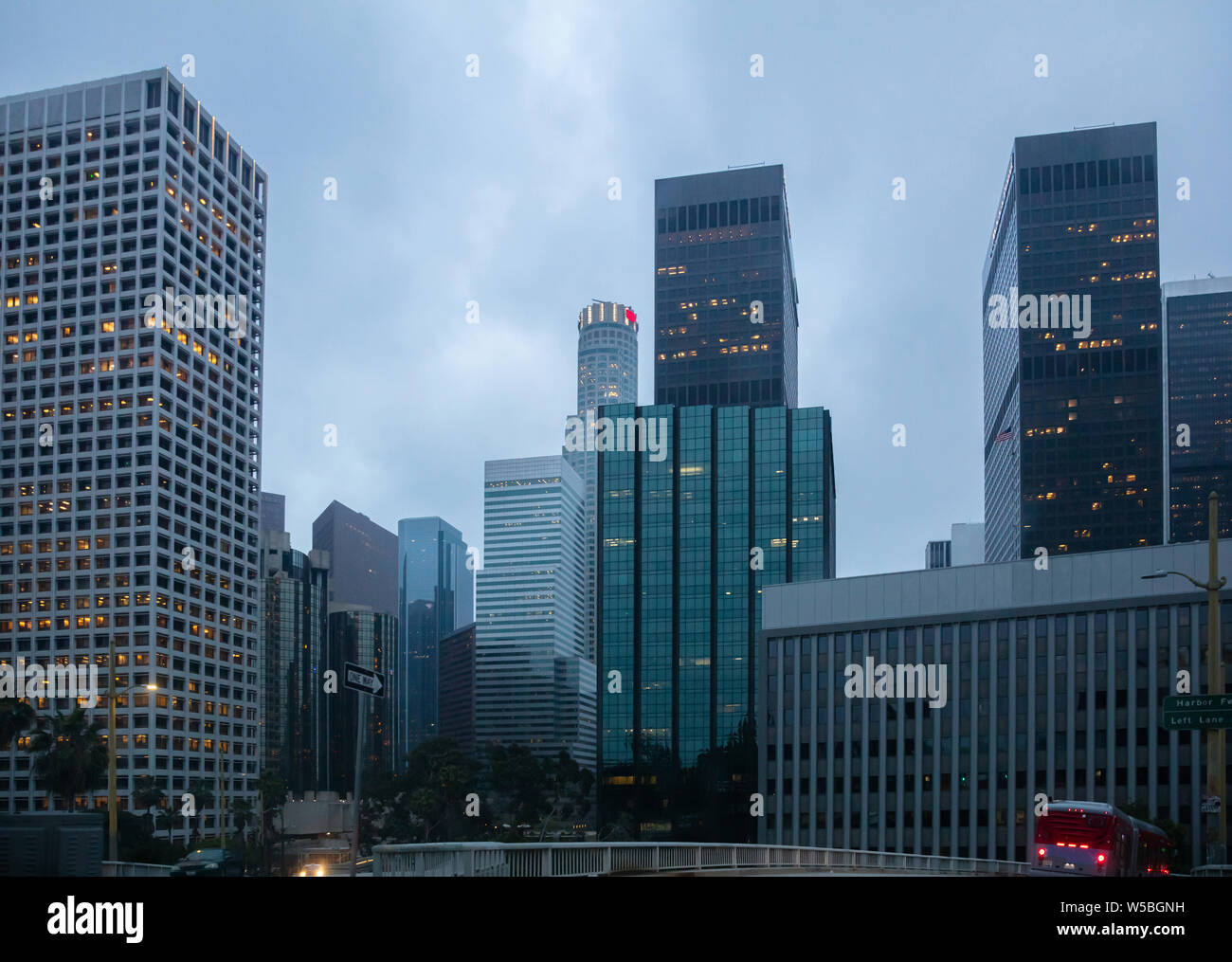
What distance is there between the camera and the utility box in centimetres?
1033

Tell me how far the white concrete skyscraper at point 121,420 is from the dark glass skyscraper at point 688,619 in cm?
6568

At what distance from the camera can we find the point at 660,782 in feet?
603

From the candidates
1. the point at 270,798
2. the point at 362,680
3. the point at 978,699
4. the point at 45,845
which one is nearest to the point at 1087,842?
the point at 362,680

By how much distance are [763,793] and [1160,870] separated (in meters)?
75.4

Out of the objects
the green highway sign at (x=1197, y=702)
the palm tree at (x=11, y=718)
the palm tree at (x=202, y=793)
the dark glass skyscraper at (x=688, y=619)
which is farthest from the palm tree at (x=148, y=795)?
the green highway sign at (x=1197, y=702)

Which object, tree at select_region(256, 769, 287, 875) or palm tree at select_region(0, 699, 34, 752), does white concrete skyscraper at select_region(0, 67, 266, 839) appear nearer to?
tree at select_region(256, 769, 287, 875)

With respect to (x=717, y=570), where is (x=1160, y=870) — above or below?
below

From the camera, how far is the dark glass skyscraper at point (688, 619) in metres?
184

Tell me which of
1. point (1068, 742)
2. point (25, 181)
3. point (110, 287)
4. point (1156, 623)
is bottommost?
point (1068, 742)

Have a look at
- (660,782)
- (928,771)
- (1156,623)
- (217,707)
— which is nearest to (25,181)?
(217,707)

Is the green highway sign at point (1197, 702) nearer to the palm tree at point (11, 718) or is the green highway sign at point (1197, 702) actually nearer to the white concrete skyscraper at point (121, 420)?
the palm tree at point (11, 718)

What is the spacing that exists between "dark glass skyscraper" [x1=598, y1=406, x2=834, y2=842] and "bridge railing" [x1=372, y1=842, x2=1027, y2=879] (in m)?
148

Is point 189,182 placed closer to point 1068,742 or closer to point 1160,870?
point 1068,742
